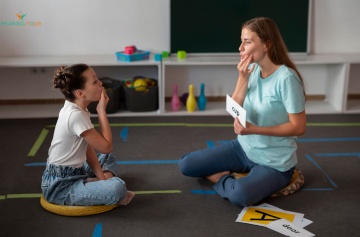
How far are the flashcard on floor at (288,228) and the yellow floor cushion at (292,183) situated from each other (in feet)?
0.81

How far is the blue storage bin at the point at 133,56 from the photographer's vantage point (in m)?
3.32

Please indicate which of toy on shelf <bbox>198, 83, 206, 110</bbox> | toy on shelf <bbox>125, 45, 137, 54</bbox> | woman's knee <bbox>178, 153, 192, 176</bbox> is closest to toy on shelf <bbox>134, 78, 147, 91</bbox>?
toy on shelf <bbox>125, 45, 137, 54</bbox>

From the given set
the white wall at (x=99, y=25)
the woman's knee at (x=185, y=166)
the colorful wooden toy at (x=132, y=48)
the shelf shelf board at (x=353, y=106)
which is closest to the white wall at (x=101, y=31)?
the white wall at (x=99, y=25)

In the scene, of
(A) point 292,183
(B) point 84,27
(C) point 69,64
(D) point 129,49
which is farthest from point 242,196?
(B) point 84,27

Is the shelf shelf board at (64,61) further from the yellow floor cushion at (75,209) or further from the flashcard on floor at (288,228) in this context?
the flashcard on floor at (288,228)

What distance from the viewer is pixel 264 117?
1.90m

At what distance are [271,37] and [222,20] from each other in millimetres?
1821

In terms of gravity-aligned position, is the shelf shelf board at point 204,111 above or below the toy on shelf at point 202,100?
below

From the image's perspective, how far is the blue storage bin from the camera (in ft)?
10.9

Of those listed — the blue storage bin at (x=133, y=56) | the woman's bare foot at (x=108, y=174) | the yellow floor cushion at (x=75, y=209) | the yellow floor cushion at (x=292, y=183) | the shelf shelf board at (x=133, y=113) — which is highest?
the blue storage bin at (x=133, y=56)

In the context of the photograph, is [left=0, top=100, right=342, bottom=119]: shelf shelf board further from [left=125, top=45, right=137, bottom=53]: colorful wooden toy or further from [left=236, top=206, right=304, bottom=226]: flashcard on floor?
[left=236, top=206, right=304, bottom=226]: flashcard on floor

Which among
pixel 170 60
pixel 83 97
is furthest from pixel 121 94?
pixel 83 97

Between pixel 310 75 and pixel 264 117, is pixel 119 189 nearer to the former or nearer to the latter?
pixel 264 117

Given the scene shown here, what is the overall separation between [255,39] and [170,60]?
167 centimetres
